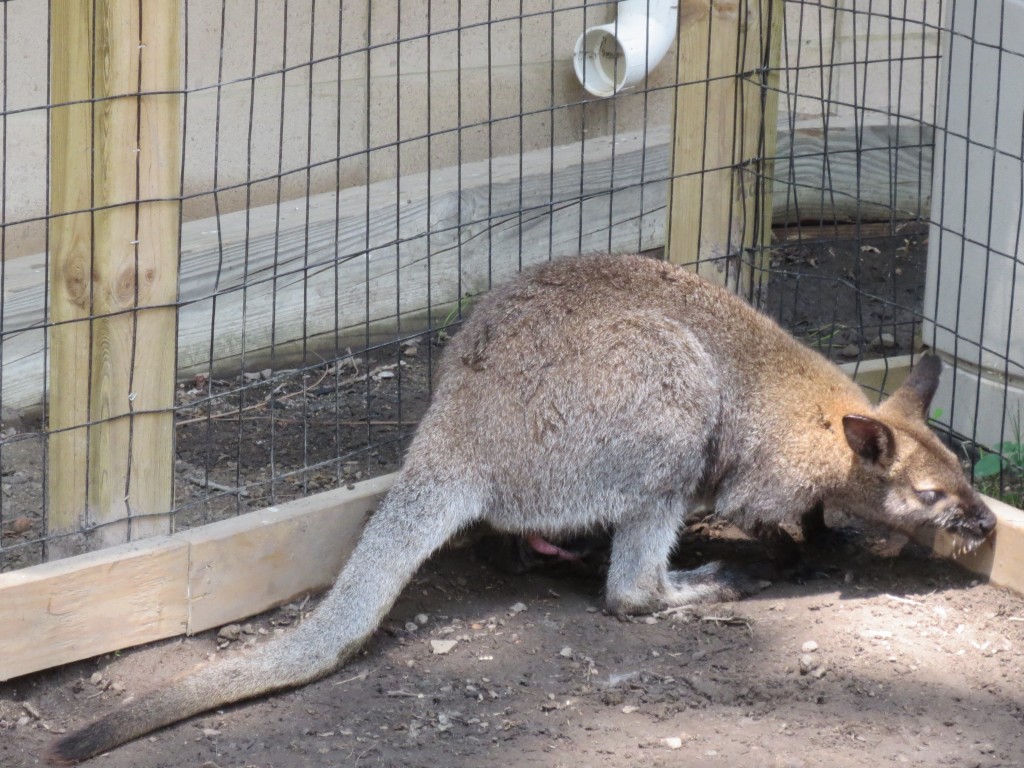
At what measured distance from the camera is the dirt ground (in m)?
3.56

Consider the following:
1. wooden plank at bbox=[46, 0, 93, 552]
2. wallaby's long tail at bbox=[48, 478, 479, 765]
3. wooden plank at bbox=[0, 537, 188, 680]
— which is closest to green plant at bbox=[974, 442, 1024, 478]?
wallaby's long tail at bbox=[48, 478, 479, 765]

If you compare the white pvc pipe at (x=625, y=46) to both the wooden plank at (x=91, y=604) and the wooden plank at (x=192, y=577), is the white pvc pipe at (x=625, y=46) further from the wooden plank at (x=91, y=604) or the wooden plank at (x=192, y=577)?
the wooden plank at (x=91, y=604)

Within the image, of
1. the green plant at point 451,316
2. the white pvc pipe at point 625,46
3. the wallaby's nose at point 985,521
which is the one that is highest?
the white pvc pipe at point 625,46

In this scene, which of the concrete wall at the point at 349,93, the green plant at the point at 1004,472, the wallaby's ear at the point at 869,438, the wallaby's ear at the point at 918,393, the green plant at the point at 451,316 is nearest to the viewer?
the wallaby's ear at the point at 869,438

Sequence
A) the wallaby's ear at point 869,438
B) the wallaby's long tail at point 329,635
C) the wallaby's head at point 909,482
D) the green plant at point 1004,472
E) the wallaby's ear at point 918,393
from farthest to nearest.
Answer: the green plant at point 1004,472, the wallaby's ear at point 918,393, the wallaby's head at point 909,482, the wallaby's ear at point 869,438, the wallaby's long tail at point 329,635

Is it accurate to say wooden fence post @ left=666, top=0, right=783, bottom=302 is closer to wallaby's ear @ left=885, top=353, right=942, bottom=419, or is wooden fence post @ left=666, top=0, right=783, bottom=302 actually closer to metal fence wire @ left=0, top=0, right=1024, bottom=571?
metal fence wire @ left=0, top=0, right=1024, bottom=571

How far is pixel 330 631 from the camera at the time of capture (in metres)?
3.91

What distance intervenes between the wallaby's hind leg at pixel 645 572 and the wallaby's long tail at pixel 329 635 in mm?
487

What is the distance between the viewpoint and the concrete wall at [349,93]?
560 cm

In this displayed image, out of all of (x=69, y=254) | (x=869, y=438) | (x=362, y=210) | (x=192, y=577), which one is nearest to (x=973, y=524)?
(x=869, y=438)

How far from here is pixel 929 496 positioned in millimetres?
4359

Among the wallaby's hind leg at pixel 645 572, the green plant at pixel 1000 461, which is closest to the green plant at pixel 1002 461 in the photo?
the green plant at pixel 1000 461

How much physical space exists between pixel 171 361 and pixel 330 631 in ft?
2.91

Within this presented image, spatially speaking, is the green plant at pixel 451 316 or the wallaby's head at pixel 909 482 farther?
→ the green plant at pixel 451 316
